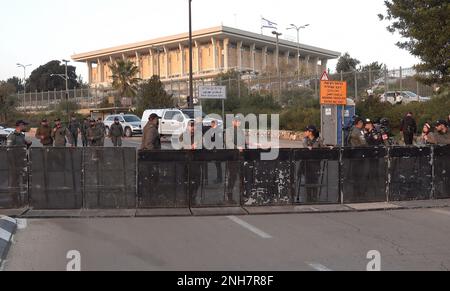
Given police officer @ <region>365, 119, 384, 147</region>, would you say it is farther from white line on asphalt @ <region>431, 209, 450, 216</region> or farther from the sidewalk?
white line on asphalt @ <region>431, 209, 450, 216</region>

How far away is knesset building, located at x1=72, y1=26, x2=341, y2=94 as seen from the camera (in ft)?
324

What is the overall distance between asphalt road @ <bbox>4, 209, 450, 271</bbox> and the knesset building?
8159cm

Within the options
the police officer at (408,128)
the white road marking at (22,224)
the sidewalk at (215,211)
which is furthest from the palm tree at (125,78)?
the white road marking at (22,224)

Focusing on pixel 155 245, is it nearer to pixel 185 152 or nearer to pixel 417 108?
pixel 185 152

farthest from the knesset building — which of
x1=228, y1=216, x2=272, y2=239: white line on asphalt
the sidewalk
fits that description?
x1=228, y1=216, x2=272, y2=239: white line on asphalt

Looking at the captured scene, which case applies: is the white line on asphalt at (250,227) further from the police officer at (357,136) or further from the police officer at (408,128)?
the police officer at (408,128)

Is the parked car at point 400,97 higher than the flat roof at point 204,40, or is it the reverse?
the flat roof at point 204,40

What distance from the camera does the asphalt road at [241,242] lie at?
676cm

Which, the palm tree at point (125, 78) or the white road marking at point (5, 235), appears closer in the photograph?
the white road marking at point (5, 235)

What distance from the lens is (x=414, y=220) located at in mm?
10039

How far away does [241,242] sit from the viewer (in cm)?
810

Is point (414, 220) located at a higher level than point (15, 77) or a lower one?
lower

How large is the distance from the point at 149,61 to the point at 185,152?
344ft

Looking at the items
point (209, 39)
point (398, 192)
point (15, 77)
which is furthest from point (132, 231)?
point (15, 77)
